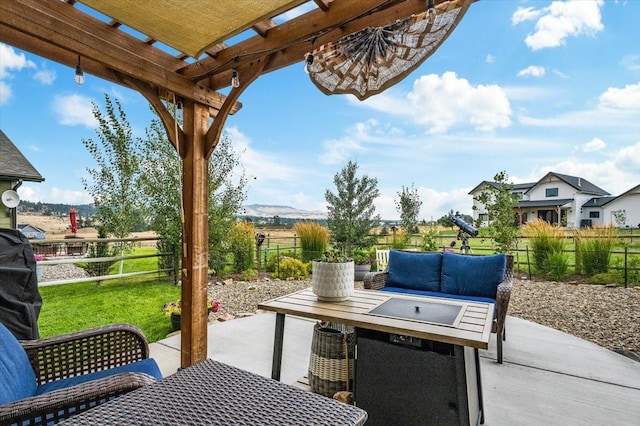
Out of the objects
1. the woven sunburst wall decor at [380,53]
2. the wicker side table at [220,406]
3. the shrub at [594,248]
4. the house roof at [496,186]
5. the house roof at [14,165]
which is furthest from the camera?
the house roof at [496,186]

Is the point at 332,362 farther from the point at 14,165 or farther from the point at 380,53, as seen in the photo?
the point at 14,165

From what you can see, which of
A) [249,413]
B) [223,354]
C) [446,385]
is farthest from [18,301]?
[446,385]

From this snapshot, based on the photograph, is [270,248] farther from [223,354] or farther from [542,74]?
[542,74]

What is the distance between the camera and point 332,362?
2.10 m

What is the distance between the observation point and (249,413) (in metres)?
0.96

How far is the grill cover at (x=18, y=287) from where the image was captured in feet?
6.40

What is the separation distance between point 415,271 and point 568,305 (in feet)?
8.49

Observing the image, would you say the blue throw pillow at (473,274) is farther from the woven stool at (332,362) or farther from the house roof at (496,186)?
the house roof at (496,186)

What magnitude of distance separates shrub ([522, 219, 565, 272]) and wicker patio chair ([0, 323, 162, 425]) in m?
6.59

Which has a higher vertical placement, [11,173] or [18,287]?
[11,173]

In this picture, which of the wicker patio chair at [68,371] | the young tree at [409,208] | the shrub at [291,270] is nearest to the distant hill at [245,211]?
the shrub at [291,270]

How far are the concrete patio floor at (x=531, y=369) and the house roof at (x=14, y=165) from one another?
10.6 ft

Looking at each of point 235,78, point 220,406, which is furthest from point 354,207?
point 220,406

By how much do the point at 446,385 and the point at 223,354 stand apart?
6.80ft
